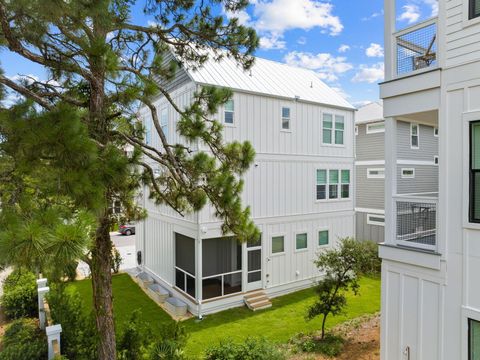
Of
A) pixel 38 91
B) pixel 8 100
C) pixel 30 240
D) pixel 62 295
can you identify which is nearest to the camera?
pixel 30 240

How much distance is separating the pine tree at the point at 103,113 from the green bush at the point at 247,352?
206cm

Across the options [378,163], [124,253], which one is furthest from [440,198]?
[124,253]

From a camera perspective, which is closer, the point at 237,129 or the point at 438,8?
the point at 438,8

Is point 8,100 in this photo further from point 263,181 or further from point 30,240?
point 263,181

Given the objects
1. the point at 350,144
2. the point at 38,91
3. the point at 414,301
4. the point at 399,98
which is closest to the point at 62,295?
the point at 38,91

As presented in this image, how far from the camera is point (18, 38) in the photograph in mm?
3895

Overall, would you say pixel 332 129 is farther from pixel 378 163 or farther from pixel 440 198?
pixel 440 198

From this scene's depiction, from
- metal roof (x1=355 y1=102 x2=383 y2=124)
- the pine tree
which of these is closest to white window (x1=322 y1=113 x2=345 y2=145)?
metal roof (x1=355 y1=102 x2=383 y2=124)

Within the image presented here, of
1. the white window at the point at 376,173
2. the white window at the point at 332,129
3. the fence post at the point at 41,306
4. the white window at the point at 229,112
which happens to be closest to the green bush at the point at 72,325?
the fence post at the point at 41,306

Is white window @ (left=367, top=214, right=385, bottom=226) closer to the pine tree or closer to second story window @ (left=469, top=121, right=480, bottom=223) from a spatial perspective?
second story window @ (left=469, top=121, right=480, bottom=223)

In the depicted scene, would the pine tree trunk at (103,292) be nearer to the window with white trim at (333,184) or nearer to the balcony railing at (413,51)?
the balcony railing at (413,51)

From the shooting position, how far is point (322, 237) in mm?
14727

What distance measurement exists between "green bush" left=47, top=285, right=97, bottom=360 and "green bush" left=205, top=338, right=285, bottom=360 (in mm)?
2455

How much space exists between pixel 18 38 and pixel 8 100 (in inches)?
32.6
